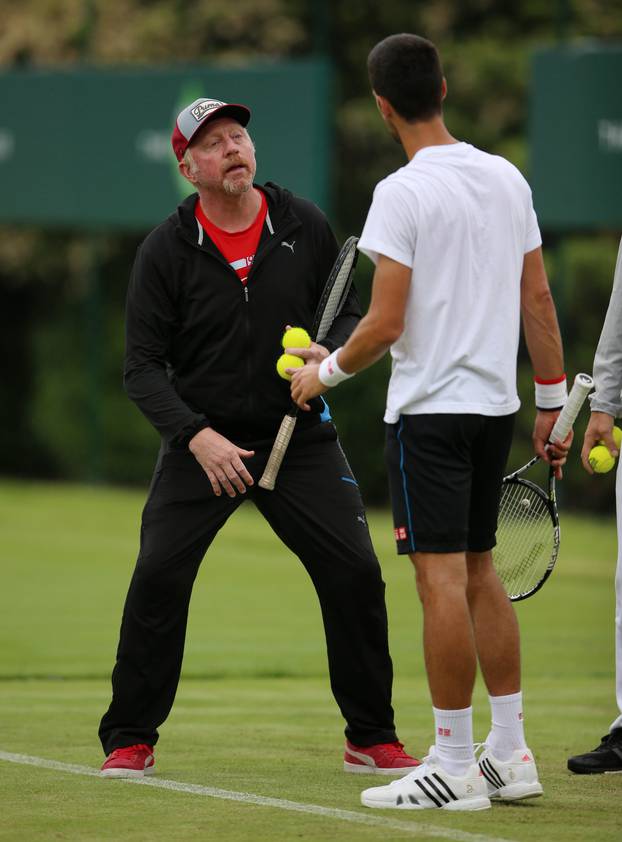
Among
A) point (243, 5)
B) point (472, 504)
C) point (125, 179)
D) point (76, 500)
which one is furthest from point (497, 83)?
point (472, 504)

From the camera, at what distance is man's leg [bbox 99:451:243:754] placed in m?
6.24

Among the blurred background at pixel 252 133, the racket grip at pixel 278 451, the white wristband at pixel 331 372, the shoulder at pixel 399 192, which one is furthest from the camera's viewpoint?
the blurred background at pixel 252 133

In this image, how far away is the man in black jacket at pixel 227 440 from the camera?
627 centimetres

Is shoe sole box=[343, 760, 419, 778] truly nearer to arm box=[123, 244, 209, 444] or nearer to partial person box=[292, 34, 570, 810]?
partial person box=[292, 34, 570, 810]

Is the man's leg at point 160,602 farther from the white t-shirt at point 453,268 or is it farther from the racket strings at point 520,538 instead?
the white t-shirt at point 453,268

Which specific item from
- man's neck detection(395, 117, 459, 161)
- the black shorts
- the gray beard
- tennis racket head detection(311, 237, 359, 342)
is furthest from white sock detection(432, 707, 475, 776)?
the gray beard

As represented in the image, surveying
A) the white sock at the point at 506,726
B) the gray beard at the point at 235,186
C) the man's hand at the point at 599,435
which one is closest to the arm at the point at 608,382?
the man's hand at the point at 599,435

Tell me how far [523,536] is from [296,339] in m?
1.07

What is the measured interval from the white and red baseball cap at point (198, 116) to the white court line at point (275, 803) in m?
2.26

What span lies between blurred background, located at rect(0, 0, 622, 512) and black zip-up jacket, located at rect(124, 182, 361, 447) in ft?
34.6

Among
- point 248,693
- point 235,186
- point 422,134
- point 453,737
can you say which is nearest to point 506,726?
point 453,737

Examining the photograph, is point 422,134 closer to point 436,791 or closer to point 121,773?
point 436,791

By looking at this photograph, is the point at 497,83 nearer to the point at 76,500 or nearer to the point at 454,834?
the point at 76,500

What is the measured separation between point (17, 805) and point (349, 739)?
1.35 metres
